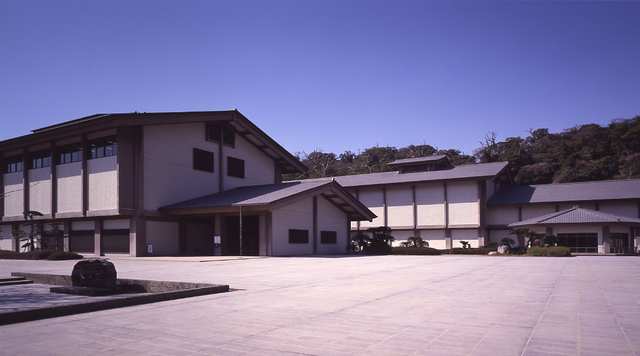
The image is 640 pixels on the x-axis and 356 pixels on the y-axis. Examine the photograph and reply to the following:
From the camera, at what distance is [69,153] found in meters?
32.3

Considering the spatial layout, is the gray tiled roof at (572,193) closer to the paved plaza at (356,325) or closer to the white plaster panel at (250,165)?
the white plaster panel at (250,165)

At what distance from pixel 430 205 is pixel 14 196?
36.3 meters

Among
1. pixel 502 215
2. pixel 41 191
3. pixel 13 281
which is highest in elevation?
pixel 41 191

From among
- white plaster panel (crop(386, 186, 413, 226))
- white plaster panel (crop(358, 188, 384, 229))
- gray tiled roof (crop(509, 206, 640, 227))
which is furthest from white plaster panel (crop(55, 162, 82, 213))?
gray tiled roof (crop(509, 206, 640, 227))

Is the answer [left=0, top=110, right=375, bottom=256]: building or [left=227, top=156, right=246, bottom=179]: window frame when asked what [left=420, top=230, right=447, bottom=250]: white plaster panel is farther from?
[left=227, top=156, right=246, bottom=179]: window frame

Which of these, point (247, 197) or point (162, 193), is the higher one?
point (162, 193)

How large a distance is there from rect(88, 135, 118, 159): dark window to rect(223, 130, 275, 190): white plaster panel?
8569mm

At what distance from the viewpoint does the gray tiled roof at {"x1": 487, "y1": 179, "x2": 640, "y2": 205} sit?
42656 millimetres

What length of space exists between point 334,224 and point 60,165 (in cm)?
2005

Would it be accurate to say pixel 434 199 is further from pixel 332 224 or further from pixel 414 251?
pixel 332 224

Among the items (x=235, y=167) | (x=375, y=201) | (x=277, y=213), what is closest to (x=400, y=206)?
(x=375, y=201)

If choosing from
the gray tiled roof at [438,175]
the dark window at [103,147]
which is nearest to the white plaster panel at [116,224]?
the dark window at [103,147]

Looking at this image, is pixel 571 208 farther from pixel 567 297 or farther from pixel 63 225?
pixel 63 225

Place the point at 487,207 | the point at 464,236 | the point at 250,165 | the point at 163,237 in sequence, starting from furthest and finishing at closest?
the point at 487,207, the point at 464,236, the point at 250,165, the point at 163,237
